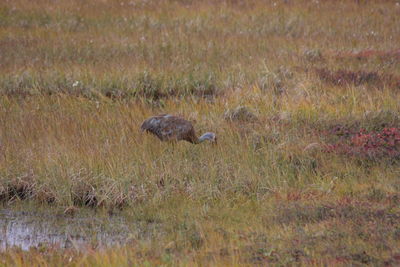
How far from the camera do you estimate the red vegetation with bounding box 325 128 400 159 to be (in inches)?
340

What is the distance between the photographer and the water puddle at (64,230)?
6816 mm

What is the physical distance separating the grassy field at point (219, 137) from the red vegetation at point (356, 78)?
0.03 m

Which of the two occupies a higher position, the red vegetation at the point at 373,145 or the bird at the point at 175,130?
the bird at the point at 175,130

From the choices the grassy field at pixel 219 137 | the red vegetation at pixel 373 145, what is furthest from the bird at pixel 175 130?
the red vegetation at pixel 373 145

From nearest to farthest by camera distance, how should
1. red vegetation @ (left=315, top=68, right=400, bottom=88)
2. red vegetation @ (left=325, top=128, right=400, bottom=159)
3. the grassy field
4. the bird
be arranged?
the grassy field → red vegetation @ (left=325, top=128, right=400, bottom=159) → the bird → red vegetation @ (left=315, top=68, right=400, bottom=88)

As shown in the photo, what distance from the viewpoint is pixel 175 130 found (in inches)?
358

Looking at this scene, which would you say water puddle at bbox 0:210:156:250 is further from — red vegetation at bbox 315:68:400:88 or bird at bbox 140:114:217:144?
red vegetation at bbox 315:68:400:88

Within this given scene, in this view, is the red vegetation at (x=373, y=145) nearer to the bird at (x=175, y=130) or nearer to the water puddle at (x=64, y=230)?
the bird at (x=175, y=130)

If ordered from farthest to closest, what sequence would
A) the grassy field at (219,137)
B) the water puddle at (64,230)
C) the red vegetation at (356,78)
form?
1. the red vegetation at (356,78)
2. the water puddle at (64,230)
3. the grassy field at (219,137)

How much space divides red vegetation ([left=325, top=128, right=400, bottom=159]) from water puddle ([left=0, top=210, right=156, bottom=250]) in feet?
9.19

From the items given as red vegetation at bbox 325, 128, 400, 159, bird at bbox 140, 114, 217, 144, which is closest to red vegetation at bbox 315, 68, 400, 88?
red vegetation at bbox 325, 128, 400, 159

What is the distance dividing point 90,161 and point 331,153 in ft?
9.30

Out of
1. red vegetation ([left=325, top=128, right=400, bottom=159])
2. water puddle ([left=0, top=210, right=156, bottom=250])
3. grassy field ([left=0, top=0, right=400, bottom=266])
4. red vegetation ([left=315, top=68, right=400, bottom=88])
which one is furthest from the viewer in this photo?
red vegetation ([left=315, top=68, right=400, bottom=88])

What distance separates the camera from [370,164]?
27.9 feet
